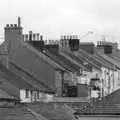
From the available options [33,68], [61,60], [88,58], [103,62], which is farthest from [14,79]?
[103,62]

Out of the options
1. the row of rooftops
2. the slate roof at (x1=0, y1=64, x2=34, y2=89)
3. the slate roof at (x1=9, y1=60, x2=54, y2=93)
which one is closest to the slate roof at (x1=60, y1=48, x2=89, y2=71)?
the row of rooftops

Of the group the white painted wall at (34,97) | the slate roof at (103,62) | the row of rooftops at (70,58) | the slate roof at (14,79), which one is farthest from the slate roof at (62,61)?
the slate roof at (14,79)

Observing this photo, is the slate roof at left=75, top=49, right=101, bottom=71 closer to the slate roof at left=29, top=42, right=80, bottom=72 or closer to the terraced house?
the slate roof at left=29, top=42, right=80, bottom=72

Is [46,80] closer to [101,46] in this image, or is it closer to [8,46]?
[8,46]

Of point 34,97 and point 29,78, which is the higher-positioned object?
point 29,78

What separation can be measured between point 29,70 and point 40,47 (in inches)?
257

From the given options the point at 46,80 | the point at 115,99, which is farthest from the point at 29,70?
the point at 115,99

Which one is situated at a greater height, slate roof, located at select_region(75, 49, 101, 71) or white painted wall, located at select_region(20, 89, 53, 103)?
slate roof, located at select_region(75, 49, 101, 71)

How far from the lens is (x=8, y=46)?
54.1 meters

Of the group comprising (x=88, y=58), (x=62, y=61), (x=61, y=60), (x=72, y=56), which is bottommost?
(x=62, y=61)

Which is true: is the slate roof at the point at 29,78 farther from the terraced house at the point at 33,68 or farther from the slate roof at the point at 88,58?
the slate roof at the point at 88,58

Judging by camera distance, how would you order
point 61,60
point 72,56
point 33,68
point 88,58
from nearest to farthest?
point 33,68, point 61,60, point 72,56, point 88,58

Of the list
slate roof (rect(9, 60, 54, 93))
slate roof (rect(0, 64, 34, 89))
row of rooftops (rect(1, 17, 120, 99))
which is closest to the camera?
slate roof (rect(0, 64, 34, 89))

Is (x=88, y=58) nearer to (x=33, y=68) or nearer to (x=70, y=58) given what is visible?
(x=70, y=58)
